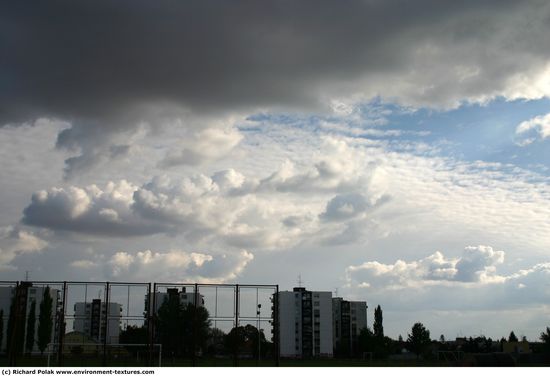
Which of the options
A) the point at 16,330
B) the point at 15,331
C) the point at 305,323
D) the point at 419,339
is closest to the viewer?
the point at 15,331

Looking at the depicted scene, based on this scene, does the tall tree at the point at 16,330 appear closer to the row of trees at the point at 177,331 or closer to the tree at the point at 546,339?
the row of trees at the point at 177,331

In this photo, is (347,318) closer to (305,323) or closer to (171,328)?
(305,323)

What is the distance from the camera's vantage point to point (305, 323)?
154m

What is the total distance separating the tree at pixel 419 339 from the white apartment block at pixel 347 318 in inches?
1571

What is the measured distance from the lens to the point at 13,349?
4397 centimetres

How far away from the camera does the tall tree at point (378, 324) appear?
12494 centimetres

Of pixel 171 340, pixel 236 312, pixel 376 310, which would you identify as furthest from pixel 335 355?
pixel 236 312

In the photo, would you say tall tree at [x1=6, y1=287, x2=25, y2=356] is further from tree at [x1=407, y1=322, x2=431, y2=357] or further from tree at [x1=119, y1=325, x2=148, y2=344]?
tree at [x1=407, y1=322, x2=431, y2=357]

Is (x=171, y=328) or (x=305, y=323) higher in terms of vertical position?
(x=305, y=323)

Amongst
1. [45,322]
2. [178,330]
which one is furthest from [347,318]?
[45,322]

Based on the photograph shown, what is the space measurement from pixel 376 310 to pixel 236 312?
92.7 meters

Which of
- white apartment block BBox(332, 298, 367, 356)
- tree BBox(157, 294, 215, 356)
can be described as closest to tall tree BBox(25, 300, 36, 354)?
tree BBox(157, 294, 215, 356)

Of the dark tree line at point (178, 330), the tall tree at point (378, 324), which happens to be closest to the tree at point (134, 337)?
the dark tree line at point (178, 330)

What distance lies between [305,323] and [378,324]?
28.1 metres
